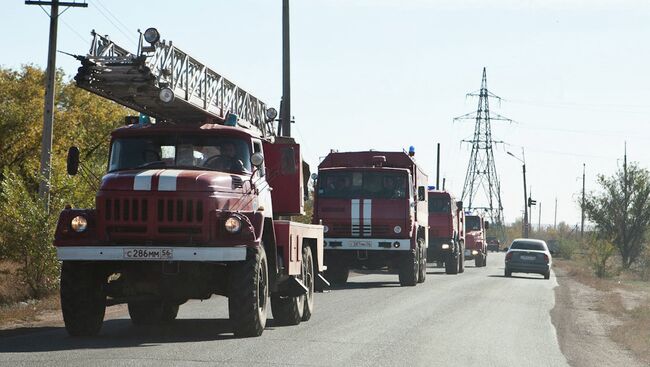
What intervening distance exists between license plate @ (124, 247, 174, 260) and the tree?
2275 inches

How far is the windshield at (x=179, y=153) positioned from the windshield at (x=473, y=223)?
39.6 meters

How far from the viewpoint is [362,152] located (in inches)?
1163

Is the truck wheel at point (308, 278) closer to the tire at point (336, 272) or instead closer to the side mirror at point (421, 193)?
the tire at point (336, 272)

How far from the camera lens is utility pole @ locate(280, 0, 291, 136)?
104ft

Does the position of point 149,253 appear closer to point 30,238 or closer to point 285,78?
point 30,238

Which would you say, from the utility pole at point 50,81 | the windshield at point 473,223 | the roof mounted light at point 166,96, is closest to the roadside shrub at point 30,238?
the utility pole at point 50,81

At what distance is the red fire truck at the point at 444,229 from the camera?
3950cm

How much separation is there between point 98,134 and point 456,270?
62.3 ft

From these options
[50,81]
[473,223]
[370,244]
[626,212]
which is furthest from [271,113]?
[626,212]

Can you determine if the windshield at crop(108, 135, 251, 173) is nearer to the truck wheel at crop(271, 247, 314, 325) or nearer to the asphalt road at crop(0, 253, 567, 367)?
the asphalt road at crop(0, 253, 567, 367)

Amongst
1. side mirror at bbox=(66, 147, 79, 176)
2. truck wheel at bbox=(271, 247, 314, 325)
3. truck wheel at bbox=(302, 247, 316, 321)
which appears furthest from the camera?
truck wheel at bbox=(302, 247, 316, 321)

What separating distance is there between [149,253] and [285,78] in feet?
66.8

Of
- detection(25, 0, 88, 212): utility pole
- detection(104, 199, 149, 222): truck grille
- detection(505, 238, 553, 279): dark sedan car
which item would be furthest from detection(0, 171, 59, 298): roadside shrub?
detection(505, 238, 553, 279): dark sedan car

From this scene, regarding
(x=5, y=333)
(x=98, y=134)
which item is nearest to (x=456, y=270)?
(x=98, y=134)
